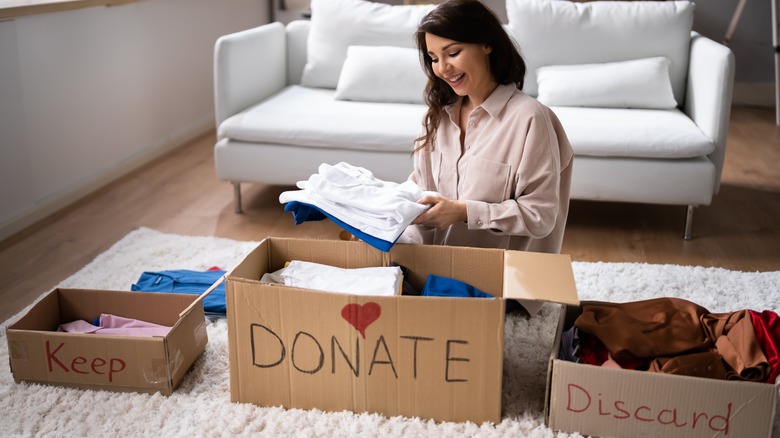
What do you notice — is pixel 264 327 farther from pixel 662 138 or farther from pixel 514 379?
pixel 662 138

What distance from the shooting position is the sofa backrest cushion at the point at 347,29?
11.2ft

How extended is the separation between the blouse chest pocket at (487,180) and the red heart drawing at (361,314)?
1.55 ft

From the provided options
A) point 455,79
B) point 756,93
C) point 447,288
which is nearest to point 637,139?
point 455,79

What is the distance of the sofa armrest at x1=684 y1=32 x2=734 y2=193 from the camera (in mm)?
2789

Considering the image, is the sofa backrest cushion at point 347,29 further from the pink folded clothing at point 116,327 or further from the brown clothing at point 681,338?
the brown clothing at point 681,338

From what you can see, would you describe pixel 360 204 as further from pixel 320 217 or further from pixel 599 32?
pixel 599 32

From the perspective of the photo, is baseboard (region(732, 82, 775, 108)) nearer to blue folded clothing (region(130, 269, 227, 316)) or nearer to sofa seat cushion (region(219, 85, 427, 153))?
sofa seat cushion (region(219, 85, 427, 153))

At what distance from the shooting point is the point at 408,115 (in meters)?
3.02

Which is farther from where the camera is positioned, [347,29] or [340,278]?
[347,29]

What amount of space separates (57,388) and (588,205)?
2223 millimetres

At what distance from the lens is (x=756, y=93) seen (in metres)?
5.11

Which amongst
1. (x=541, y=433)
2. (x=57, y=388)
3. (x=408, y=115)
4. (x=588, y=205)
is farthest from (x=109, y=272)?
(x=588, y=205)

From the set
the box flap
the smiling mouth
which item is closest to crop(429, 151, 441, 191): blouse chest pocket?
the smiling mouth

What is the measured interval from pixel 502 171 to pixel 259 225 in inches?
54.2
